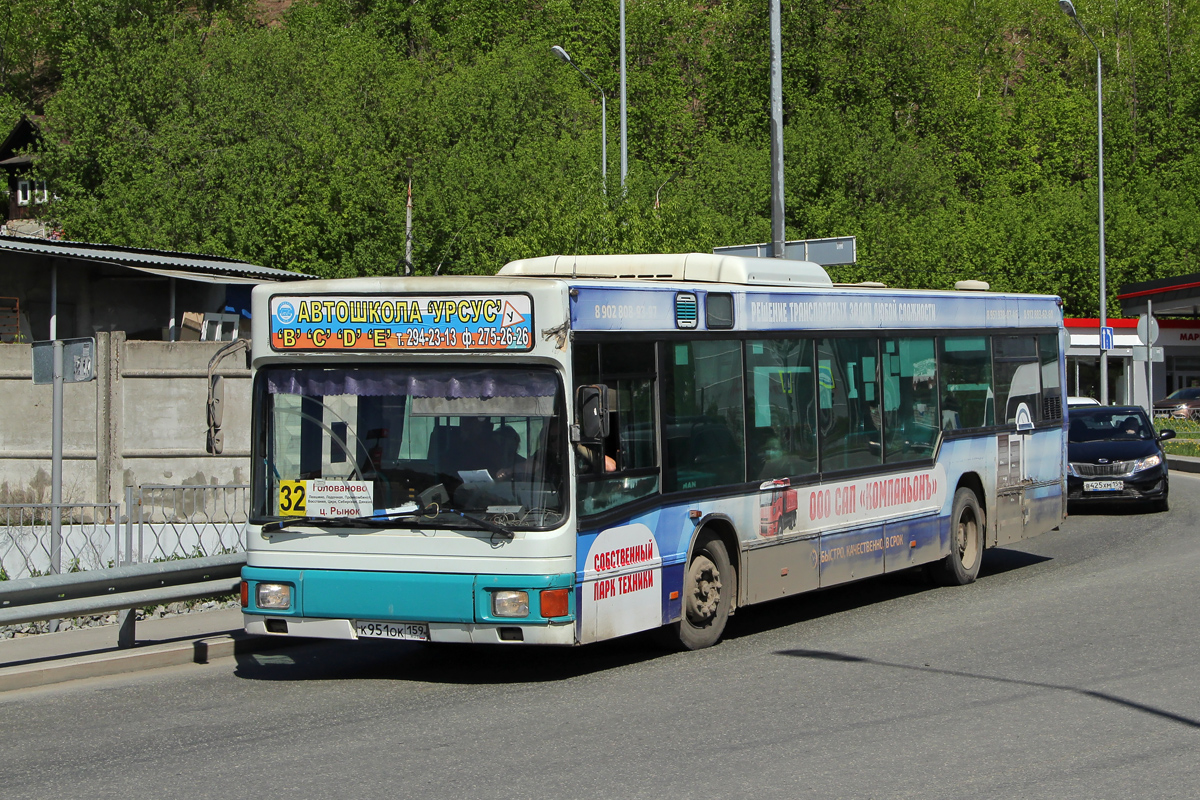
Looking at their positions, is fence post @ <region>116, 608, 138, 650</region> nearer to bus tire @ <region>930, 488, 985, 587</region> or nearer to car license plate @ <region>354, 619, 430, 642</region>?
car license plate @ <region>354, 619, 430, 642</region>

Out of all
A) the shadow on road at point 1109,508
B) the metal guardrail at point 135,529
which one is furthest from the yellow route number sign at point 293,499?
the shadow on road at point 1109,508

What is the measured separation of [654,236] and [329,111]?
30.3 meters

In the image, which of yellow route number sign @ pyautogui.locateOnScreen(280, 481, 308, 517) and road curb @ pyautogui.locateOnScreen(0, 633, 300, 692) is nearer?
yellow route number sign @ pyautogui.locateOnScreen(280, 481, 308, 517)

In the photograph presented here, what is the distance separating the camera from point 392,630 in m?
8.88

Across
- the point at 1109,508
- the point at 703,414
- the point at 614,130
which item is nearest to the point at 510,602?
the point at 703,414

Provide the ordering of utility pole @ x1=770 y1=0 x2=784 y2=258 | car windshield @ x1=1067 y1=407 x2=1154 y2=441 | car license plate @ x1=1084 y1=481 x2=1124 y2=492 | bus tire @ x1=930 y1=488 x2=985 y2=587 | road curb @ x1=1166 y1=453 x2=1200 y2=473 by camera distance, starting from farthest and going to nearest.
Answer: road curb @ x1=1166 y1=453 x2=1200 y2=473 < car windshield @ x1=1067 y1=407 x2=1154 y2=441 < car license plate @ x1=1084 y1=481 x2=1124 y2=492 < utility pole @ x1=770 y1=0 x2=784 y2=258 < bus tire @ x1=930 y1=488 x2=985 y2=587

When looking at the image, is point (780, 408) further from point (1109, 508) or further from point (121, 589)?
point (1109, 508)

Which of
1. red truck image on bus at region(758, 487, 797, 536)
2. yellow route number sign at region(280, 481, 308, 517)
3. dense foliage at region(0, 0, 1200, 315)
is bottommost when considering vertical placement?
red truck image on bus at region(758, 487, 797, 536)

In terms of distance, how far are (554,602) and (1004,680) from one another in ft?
9.17

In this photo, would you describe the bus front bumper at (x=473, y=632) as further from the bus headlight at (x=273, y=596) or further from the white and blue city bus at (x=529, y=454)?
the bus headlight at (x=273, y=596)

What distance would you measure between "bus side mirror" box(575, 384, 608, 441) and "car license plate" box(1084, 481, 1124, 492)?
13448 millimetres

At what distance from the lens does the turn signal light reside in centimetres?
860

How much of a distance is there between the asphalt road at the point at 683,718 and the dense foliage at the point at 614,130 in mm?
14872

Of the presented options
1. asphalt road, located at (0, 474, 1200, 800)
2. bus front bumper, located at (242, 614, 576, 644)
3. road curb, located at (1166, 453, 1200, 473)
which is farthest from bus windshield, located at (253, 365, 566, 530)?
road curb, located at (1166, 453, 1200, 473)
